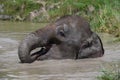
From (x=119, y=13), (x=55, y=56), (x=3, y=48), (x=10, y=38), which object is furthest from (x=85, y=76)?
(x=119, y=13)

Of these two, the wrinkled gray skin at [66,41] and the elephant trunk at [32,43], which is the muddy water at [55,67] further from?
the wrinkled gray skin at [66,41]

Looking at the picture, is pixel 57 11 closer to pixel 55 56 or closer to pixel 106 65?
pixel 55 56

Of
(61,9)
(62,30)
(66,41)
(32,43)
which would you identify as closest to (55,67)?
(32,43)

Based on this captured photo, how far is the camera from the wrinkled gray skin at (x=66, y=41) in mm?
9341

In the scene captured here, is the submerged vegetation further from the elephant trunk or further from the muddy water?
the elephant trunk

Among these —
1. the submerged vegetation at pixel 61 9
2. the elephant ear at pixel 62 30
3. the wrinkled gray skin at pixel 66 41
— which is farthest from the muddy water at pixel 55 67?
the submerged vegetation at pixel 61 9

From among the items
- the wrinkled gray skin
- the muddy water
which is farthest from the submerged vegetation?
the wrinkled gray skin

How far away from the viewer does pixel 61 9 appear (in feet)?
60.3

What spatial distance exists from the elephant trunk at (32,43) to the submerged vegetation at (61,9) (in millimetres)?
5209

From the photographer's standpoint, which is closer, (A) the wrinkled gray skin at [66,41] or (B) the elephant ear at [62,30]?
(A) the wrinkled gray skin at [66,41]

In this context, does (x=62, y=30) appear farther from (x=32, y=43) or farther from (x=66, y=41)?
(x=32, y=43)

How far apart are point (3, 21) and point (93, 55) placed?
9.54 m

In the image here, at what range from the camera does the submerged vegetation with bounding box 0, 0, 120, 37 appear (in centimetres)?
1487

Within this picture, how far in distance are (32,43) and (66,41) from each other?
0.76 m
